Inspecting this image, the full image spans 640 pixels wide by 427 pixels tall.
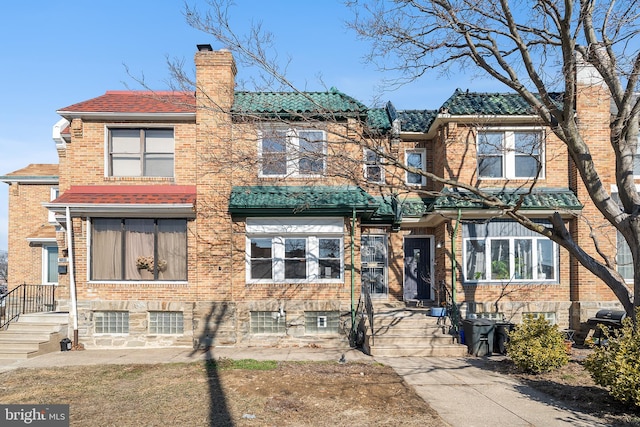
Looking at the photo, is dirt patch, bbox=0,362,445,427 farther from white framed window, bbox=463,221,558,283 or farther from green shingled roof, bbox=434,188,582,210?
green shingled roof, bbox=434,188,582,210

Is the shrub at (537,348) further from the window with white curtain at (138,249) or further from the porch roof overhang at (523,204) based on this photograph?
the window with white curtain at (138,249)

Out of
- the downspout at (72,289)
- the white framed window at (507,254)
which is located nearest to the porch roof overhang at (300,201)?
the white framed window at (507,254)

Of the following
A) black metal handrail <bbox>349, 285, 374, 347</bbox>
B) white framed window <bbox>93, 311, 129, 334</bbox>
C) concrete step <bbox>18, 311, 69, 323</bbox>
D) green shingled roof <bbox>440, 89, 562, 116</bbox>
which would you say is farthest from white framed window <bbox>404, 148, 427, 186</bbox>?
concrete step <bbox>18, 311, 69, 323</bbox>

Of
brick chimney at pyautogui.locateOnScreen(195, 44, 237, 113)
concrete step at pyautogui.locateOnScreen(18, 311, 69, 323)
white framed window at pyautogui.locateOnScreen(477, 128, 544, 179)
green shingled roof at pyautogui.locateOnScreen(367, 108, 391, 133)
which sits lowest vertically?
concrete step at pyautogui.locateOnScreen(18, 311, 69, 323)

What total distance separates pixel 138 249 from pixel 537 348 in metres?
11.2

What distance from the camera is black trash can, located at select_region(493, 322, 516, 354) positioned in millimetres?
12852

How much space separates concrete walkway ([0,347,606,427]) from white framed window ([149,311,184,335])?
58 cm

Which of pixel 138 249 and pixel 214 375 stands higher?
pixel 138 249

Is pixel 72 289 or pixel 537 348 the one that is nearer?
pixel 537 348

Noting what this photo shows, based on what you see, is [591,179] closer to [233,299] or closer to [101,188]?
[233,299]

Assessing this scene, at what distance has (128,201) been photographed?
1402cm

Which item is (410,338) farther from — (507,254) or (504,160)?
(504,160)

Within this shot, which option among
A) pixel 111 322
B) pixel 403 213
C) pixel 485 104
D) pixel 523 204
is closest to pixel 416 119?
pixel 485 104

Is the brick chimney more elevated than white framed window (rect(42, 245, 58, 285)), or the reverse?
the brick chimney
